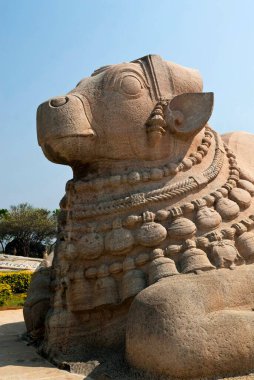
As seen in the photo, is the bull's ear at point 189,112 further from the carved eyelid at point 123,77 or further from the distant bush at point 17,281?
the distant bush at point 17,281

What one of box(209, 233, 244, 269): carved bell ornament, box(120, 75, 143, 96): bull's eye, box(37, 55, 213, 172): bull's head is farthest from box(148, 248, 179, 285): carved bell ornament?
box(120, 75, 143, 96): bull's eye

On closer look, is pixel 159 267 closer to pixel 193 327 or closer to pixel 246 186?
pixel 193 327

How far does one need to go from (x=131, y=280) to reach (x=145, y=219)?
1.63ft

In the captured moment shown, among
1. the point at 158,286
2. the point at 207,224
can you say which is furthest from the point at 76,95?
the point at 158,286

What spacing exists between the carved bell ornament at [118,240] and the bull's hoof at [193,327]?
1.56 feet

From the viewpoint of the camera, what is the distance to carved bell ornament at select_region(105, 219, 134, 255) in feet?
11.1

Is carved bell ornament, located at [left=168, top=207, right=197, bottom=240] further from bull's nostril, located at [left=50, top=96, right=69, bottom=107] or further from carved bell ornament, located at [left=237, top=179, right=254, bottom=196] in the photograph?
bull's nostril, located at [left=50, top=96, right=69, bottom=107]

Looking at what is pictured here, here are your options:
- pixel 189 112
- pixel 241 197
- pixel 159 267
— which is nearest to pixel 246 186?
pixel 241 197

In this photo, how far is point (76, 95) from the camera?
149 inches

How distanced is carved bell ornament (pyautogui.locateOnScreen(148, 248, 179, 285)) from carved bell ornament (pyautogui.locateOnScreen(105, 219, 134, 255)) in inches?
8.8

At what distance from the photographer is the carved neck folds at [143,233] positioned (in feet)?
10.8

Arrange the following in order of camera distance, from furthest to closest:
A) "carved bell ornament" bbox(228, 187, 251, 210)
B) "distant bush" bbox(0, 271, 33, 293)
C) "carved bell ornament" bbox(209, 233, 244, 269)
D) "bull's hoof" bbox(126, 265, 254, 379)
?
"distant bush" bbox(0, 271, 33, 293), "carved bell ornament" bbox(228, 187, 251, 210), "carved bell ornament" bbox(209, 233, 244, 269), "bull's hoof" bbox(126, 265, 254, 379)

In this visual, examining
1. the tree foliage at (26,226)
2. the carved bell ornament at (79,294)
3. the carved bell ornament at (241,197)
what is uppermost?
the tree foliage at (26,226)

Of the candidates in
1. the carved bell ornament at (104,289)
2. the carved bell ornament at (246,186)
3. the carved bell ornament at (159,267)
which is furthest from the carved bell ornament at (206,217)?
the carved bell ornament at (104,289)
